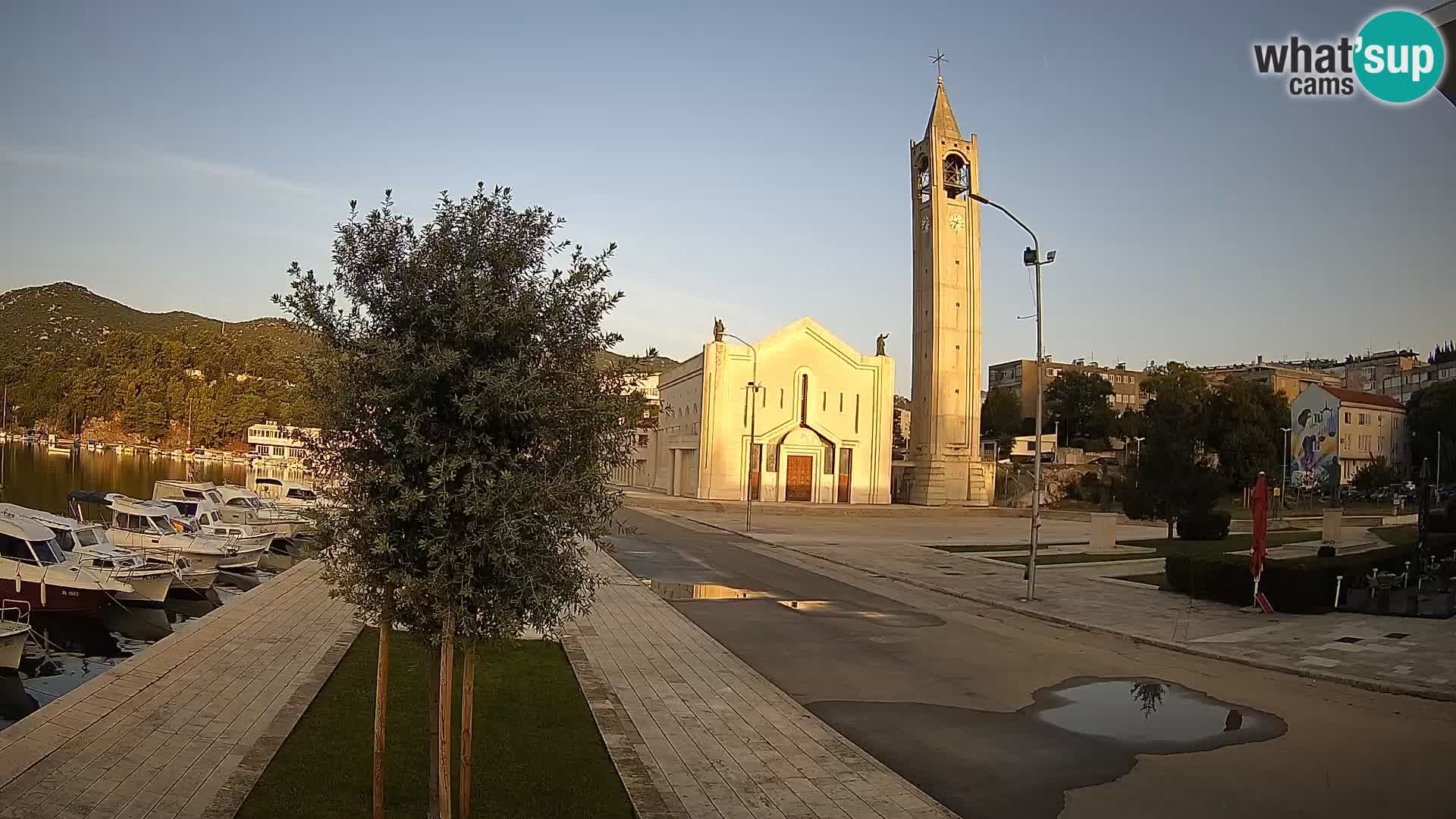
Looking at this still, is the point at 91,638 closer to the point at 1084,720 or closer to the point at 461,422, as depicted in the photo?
the point at 461,422

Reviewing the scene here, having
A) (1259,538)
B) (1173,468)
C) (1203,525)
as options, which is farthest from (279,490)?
(1259,538)

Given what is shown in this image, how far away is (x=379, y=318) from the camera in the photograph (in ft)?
21.5

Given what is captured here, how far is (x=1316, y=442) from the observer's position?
75938 mm

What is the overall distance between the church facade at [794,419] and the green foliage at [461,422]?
197 feet

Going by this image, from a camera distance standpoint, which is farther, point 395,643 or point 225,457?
point 225,457

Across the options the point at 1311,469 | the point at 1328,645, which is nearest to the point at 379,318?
the point at 1328,645

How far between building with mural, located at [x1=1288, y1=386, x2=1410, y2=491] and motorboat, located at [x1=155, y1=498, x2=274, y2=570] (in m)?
75.8

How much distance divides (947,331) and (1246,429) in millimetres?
21770

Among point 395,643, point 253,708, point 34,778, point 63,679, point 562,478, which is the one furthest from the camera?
point 63,679

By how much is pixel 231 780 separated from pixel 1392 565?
90.3 ft

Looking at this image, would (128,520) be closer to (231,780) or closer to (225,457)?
(231,780)

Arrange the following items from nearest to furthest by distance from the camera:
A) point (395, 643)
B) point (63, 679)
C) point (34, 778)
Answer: point (34, 778) → point (395, 643) → point (63, 679)

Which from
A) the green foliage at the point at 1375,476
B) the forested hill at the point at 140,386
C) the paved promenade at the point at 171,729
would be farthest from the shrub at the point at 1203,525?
the forested hill at the point at 140,386

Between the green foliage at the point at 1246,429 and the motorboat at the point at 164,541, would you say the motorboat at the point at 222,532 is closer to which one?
the motorboat at the point at 164,541
